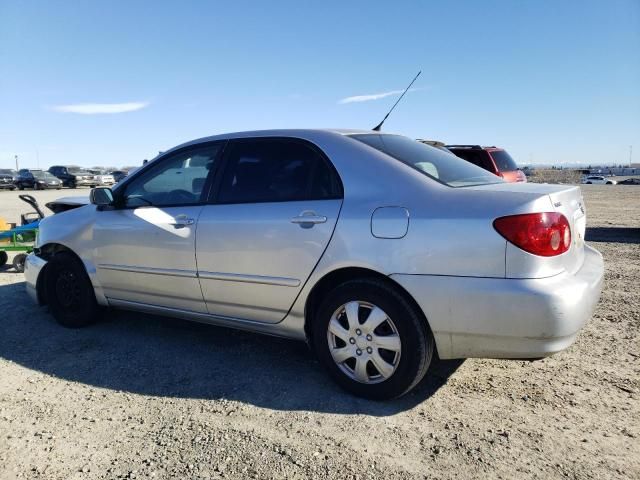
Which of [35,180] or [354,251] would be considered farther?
[35,180]

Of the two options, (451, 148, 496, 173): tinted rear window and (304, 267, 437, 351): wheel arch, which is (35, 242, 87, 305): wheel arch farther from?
(451, 148, 496, 173): tinted rear window

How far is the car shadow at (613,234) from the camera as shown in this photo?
9.10 metres

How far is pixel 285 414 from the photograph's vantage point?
292 centimetres

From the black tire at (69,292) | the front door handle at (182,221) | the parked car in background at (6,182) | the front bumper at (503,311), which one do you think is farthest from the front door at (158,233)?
the parked car in background at (6,182)

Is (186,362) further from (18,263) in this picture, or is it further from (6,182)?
(6,182)

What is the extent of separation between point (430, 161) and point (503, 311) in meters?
1.17

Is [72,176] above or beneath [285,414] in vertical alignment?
above

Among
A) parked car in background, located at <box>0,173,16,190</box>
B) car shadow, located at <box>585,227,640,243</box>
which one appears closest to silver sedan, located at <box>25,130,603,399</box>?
car shadow, located at <box>585,227,640,243</box>

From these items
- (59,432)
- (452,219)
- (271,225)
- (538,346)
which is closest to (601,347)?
(538,346)

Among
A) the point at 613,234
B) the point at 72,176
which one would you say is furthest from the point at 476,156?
the point at 72,176

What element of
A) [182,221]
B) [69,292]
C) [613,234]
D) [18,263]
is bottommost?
[613,234]

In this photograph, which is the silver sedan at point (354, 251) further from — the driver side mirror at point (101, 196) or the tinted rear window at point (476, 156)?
the tinted rear window at point (476, 156)

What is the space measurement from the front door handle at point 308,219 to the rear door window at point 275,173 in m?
0.12

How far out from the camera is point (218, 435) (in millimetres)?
2701
